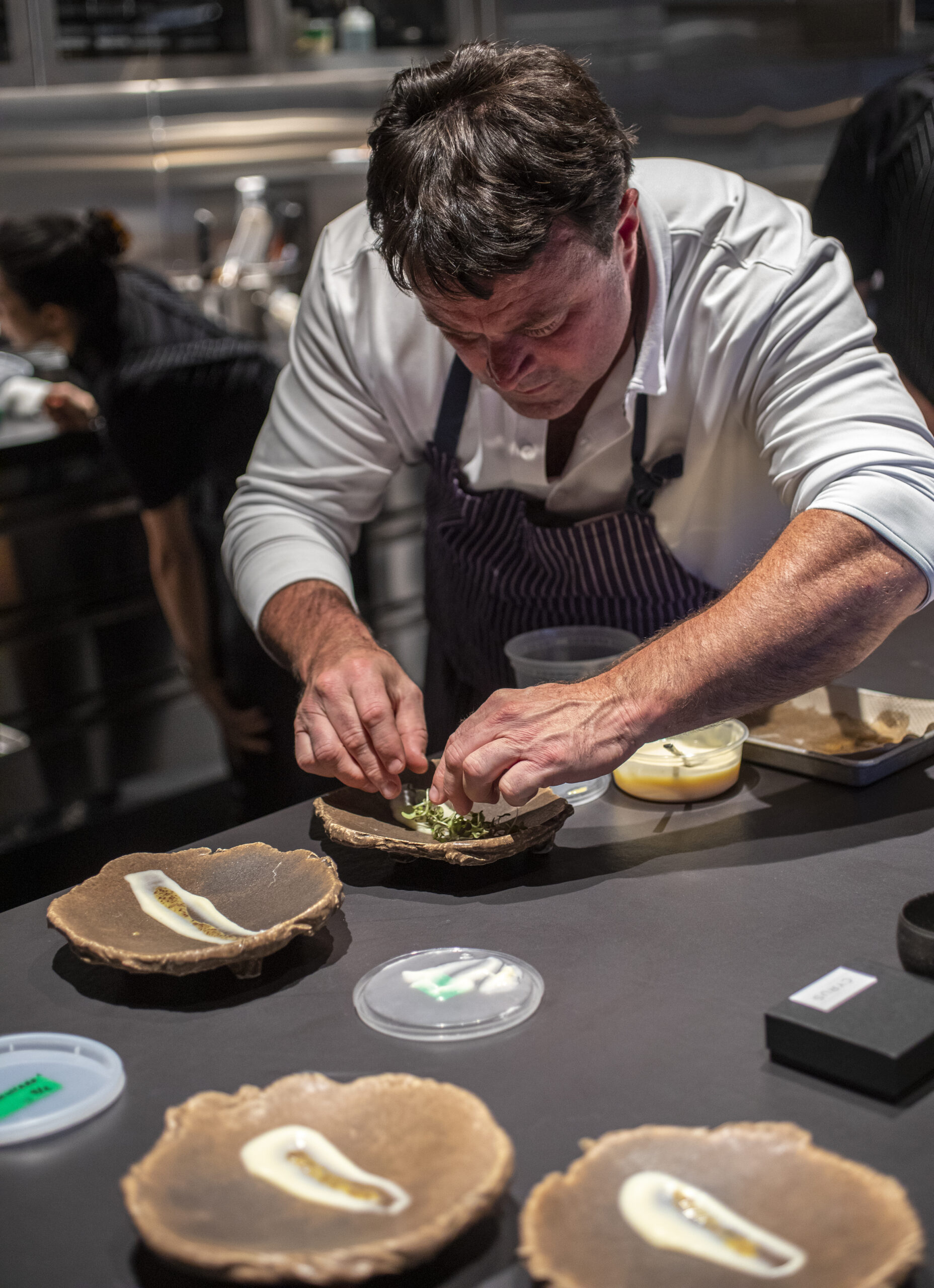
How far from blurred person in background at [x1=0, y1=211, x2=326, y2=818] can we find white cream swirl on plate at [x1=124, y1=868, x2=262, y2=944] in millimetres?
1842

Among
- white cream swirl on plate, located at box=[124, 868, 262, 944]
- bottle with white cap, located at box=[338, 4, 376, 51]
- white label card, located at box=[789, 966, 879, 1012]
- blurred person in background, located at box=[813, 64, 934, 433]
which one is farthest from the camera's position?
bottle with white cap, located at box=[338, 4, 376, 51]

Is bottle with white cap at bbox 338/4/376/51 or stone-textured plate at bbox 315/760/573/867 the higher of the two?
bottle with white cap at bbox 338/4/376/51

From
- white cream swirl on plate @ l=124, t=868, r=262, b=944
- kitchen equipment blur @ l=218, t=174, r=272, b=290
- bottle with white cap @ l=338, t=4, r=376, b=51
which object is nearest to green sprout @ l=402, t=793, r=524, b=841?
white cream swirl on plate @ l=124, t=868, r=262, b=944

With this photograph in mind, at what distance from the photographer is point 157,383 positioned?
303 centimetres

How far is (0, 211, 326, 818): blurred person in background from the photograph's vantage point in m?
3.07

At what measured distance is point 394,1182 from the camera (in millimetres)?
804

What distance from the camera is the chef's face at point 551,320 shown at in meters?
1.33

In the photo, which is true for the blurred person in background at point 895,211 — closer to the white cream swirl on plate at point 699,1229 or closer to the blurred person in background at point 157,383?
the blurred person in background at point 157,383

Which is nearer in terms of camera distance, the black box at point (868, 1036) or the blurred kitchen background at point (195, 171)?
the black box at point (868, 1036)

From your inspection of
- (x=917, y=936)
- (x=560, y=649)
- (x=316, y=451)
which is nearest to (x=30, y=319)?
(x=316, y=451)

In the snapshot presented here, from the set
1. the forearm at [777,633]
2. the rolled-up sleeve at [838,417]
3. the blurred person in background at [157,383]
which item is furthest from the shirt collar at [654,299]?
the blurred person in background at [157,383]

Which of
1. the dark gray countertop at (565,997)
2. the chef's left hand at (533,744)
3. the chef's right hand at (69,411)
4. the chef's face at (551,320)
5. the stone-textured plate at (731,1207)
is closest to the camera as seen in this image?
the stone-textured plate at (731,1207)

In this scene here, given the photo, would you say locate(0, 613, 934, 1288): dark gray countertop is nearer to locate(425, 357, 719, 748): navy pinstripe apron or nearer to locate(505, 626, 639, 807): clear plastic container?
locate(505, 626, 639, 807): clear plastic container

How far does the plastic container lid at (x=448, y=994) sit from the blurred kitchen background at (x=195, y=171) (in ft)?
6.84
